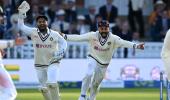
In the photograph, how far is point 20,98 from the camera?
19.9 m

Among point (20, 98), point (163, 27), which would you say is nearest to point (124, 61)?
point (163, 27)

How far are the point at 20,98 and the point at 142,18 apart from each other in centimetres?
796

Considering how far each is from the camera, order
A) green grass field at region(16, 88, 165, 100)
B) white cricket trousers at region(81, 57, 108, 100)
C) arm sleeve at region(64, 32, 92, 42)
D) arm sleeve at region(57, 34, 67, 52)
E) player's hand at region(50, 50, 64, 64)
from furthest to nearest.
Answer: green grass field at region(16, 88, 165, 100) < arm sleeve at region(64, 32, 92, 42) < white cricket trousers at region(81, 57, 108, 100) < arm sleeve at region(57, 34, 67, 52) < player's hand at region(50, 50, 64, 64)

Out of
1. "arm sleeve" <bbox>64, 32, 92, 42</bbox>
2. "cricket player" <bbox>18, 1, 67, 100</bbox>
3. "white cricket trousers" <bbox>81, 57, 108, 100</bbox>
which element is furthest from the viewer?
"arm sleeve" <bbox>64, 32, 92, 42</bbox>

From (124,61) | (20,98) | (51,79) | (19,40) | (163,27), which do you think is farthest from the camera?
(163,27)

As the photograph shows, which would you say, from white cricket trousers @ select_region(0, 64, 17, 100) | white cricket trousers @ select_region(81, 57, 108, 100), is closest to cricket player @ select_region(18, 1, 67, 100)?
white cricket trousers @ select_region(81, 57, 108, 100)

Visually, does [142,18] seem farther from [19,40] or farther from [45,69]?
[19,40]

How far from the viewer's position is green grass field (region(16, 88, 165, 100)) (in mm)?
20125

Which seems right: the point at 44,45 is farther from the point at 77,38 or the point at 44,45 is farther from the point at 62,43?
the point at 77,38

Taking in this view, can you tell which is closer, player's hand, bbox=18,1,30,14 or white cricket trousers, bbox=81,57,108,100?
player's hand, bbox=18,1,30,14

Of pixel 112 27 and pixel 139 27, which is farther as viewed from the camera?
pixel 139 27

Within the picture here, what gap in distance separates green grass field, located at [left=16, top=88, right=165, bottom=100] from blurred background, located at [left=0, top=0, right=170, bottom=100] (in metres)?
0.72

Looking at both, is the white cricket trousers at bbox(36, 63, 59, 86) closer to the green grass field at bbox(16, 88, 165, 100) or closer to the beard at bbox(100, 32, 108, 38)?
the beard at bbox(100, 32, 108, 38)

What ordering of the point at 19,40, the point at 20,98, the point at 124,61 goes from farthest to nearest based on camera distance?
1. the point at 124,61
2. the point at 20,98
3. the point at 19,40
